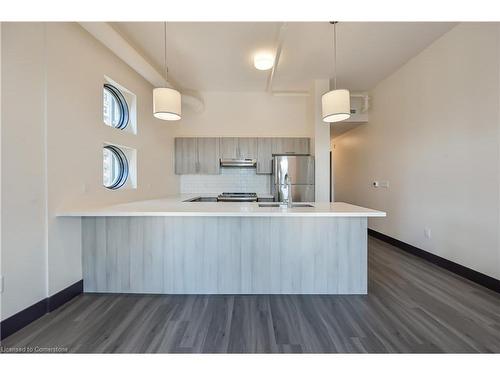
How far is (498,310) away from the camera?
209cm

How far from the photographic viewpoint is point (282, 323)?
192 centimetres

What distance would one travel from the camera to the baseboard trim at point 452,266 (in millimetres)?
2484

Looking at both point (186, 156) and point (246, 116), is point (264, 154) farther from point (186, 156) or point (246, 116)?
point (186, 156)

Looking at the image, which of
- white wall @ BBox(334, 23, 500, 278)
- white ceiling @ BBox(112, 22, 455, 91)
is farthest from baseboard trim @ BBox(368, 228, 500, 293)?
white ceiling @ BBox(112, 22, 455, 91)

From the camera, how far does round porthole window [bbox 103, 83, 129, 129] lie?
10.8ft

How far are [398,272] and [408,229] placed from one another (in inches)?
45.6

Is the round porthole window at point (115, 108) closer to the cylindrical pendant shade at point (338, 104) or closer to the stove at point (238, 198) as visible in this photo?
the stove at point (238, 198)

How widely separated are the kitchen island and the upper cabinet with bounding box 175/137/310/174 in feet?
8.68

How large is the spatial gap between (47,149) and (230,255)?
1.98 metres

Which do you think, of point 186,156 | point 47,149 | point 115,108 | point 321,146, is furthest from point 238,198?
point 47,149

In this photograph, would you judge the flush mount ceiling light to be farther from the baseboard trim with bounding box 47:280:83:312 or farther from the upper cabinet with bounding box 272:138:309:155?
the baseboard trim with bounding box 47:280:83:312
